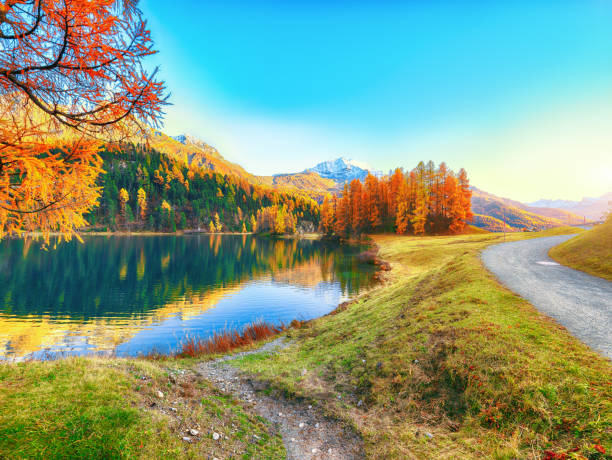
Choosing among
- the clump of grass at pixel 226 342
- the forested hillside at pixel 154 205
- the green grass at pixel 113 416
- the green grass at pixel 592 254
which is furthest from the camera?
the forested hillside at pixel 154 205

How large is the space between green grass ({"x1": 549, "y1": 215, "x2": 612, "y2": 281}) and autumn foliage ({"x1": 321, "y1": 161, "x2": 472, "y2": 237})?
51.9 metres

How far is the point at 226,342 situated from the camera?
15781 mm

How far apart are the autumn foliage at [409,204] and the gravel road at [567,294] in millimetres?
56818

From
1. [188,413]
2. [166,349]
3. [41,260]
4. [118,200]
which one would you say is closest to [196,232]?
[118,200]

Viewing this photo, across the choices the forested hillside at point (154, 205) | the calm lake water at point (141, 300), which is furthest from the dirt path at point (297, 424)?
the forested hillside at point (154, 205)

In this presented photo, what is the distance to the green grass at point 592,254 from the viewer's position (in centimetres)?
1691

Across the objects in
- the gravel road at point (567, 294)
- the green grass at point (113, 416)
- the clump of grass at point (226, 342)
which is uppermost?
the gravel road at point (567, 294)

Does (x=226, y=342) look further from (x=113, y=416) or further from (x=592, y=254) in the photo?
(x=592, y=254)

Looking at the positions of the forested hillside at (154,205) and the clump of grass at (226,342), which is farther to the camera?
the forested hillside at (154,205)

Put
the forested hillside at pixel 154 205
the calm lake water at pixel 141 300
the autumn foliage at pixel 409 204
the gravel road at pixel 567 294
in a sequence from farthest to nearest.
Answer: the forested hillside at pixel 154 205, the autumn foliage at pixel 409 204, the calm lake water at pixel 141 300, the gravel road at pixel 567 294

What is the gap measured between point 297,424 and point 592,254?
84.7ft

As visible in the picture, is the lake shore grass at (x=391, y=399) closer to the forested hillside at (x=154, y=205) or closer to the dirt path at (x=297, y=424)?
the dirt path at (x=297, y=424)

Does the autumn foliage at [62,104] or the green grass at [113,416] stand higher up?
the autumn foliage at [62,104]

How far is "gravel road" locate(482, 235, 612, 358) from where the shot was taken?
8461 millimetres
